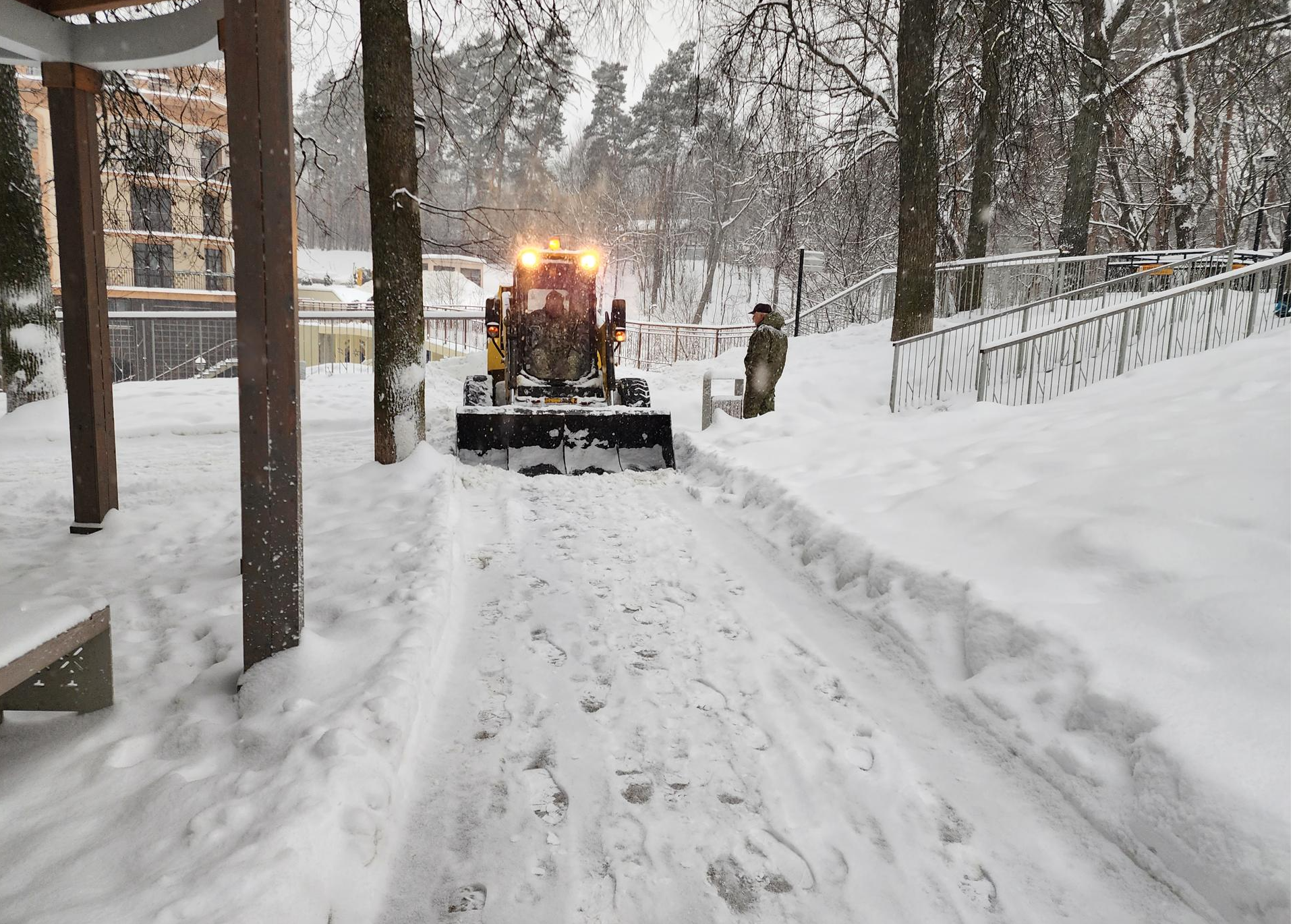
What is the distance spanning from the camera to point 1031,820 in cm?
258

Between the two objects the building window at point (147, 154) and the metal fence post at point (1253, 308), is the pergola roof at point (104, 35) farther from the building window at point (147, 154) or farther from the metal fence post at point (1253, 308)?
the metal fence post at point (1253, 308)

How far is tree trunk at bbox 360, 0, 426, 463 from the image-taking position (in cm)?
648

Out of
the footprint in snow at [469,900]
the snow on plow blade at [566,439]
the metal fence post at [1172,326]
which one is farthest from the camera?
the metal fence post at [1172,326]

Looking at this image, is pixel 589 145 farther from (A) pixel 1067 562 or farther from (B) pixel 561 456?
(A) pixel 1067 562

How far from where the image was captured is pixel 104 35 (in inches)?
185

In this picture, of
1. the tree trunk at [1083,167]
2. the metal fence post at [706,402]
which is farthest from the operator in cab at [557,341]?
the tree trunk at [1083,167]

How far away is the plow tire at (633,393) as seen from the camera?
9910 mm

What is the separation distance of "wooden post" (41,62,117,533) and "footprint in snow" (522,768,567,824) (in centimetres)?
421

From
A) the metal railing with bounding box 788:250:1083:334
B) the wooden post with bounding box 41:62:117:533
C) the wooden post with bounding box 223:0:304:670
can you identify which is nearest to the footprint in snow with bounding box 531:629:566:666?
the wooden post with bounding box 223:0:304:670

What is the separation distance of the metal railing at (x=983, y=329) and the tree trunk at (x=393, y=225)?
712 centimetres

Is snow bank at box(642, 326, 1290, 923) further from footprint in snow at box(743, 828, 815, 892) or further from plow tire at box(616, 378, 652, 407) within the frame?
plow tire at box(616, 378, 652, 407)

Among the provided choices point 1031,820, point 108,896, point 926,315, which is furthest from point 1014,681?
point 926,315

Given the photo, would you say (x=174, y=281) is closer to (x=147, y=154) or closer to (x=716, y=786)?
(x=147, y=154)

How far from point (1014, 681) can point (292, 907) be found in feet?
8.90
